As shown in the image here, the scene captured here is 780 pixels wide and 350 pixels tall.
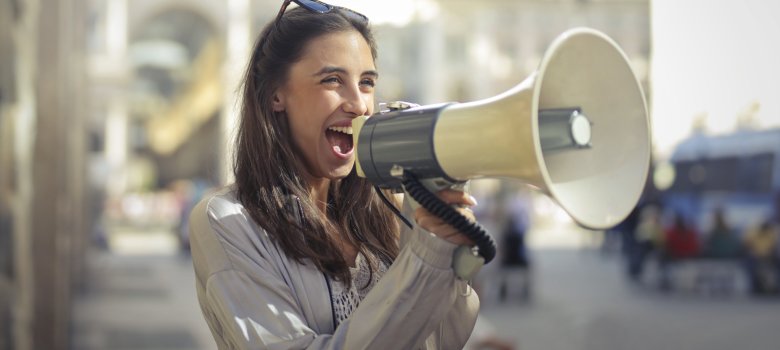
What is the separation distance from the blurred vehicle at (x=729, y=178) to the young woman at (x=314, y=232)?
3.66 feet

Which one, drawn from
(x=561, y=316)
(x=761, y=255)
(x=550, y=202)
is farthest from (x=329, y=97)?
(x=561, y=316)

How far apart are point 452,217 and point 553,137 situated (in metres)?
0.18

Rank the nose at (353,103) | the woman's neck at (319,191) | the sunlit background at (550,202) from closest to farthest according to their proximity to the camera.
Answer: the nose at (353,103), the woman's neck at (319,191), the sunlit background at (550,202)

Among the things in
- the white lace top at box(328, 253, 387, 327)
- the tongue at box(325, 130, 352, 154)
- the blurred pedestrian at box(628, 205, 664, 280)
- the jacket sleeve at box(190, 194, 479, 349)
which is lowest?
the blurred pedestrian at box(628, 205, 664, 280)

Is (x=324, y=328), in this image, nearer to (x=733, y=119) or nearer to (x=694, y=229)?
(x=733, y=119)

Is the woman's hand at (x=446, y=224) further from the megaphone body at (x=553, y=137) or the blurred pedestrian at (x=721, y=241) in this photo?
the blurred pedestrian at (x=721, y=241)

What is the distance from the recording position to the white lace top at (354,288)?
5.05 feet

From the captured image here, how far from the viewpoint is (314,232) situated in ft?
5.24

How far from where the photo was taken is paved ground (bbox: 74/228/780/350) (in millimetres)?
7777

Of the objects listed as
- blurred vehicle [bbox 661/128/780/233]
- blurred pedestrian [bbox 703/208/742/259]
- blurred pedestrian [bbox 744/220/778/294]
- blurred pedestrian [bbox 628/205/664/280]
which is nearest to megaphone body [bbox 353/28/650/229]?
blurred vehicle [bbox 661/128/780/233]

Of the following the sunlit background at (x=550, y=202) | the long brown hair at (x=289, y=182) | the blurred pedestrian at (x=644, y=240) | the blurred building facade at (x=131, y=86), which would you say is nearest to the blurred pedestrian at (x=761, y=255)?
the sunlit background at (x=550, y=202)

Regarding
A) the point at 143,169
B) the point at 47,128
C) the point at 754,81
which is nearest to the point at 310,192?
the point at 754,81

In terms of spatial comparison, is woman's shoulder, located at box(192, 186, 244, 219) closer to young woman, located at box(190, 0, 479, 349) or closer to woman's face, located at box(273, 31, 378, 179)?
young woman, located at box(190, 0, 479, 349)

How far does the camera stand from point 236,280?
57.2 inches
